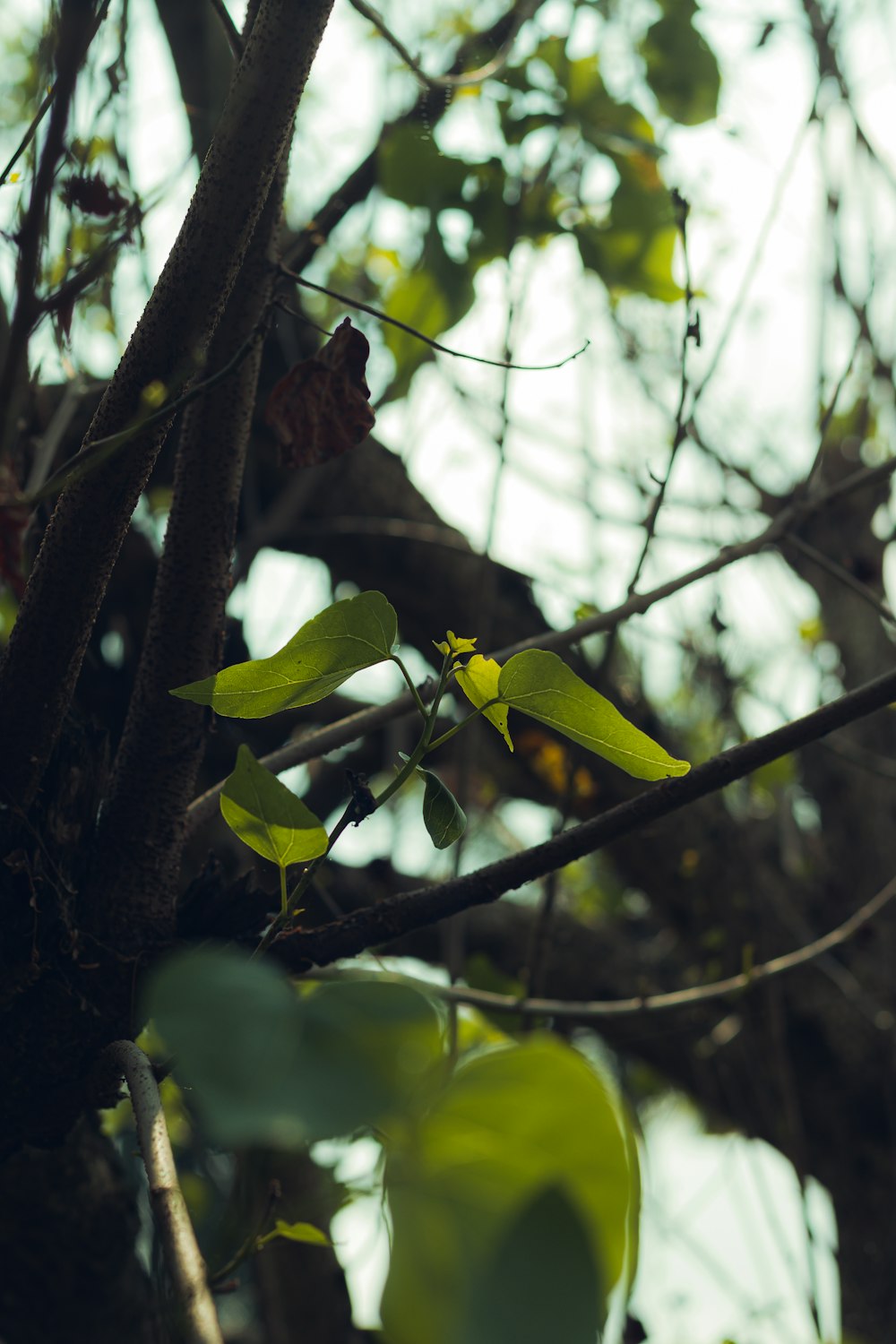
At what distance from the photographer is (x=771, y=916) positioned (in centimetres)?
165

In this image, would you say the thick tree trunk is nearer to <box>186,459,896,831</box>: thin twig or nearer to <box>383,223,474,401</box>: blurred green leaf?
<box>186,459,896,831</box>: thin twig

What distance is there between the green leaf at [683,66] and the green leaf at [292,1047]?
94 cm

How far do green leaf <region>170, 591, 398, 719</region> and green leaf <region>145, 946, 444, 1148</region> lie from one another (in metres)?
0.21

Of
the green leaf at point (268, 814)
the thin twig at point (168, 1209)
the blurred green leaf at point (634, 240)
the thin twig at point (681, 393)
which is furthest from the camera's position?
the blurred green leaf at point (634, 240)

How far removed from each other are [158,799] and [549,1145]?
18.4 inches

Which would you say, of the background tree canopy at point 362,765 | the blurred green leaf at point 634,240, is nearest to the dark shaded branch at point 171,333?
the background tree canopy at point 362,765

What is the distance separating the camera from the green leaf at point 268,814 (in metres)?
0.40

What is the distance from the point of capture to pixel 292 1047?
0.22 m

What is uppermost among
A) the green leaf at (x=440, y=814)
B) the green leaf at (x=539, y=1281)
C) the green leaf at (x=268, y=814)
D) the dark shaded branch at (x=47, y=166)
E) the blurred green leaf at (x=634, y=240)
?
the blurred green leaf at (x=634, y=240)

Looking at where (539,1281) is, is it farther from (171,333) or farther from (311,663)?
(171,333)

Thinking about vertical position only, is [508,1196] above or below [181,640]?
below

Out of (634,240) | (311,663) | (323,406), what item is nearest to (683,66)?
(634,240)

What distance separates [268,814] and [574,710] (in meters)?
0.14

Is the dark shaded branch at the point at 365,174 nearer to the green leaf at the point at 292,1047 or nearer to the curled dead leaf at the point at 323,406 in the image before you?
the curled dead leaf at the point at 323,406
